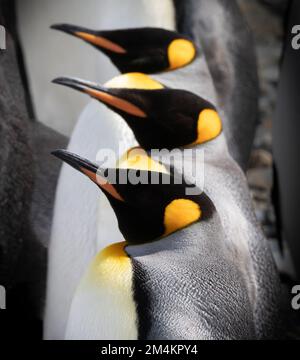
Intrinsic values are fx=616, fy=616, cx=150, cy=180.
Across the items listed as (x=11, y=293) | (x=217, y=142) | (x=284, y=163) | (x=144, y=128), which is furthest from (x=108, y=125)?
(x=284, y=163)

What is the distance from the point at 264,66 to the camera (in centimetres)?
155

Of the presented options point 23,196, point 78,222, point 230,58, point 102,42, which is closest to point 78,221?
point 78,222

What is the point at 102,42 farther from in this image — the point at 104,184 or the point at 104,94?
the point at 104,184

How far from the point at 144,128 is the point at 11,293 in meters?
0.36

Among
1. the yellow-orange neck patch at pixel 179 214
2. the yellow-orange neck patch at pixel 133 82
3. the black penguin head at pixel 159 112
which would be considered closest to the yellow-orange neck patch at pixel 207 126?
the black penguin head at pixel 159 112

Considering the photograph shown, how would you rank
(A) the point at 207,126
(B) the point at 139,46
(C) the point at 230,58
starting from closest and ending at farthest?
1. (A) the point at 207,126
2. (B) the point at 139,46
3. (C) the point at 230,58

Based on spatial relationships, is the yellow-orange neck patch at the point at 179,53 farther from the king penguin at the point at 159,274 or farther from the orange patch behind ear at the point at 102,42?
the king penguin at the point at 159,274

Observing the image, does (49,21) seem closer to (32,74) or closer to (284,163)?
(32,74)

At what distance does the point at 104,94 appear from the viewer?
3.27ft

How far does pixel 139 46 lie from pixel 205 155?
10.7 inches

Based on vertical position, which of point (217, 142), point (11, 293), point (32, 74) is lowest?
point (11, 293)

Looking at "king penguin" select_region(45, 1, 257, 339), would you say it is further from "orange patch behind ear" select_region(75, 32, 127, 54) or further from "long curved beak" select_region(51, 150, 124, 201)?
"long curved beak" select_region(51, 150, 124, 201)

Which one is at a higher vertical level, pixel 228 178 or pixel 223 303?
pixel 228 178

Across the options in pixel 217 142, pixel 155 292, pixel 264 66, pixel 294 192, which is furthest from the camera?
pixel 264 66
